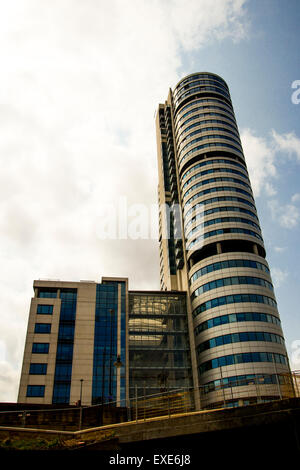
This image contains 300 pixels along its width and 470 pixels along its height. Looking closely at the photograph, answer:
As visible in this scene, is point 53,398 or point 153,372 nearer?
point 53,398

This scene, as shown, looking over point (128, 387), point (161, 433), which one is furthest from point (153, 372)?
point (161, 433)

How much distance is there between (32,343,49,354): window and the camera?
59406 mm

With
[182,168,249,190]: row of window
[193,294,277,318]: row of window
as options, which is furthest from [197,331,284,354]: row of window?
[182,168,249,190]: row of window

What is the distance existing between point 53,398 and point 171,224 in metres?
49.7

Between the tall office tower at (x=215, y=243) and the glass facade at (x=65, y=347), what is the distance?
73.8ft

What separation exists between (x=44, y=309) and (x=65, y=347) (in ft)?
26.2

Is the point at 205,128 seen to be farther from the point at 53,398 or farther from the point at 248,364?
the point at 53,398

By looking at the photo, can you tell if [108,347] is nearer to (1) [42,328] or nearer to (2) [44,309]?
(1) [42,328]

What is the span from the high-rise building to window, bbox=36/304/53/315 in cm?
17

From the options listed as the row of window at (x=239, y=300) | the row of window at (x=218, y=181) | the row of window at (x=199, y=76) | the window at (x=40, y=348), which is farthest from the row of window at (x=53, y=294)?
the row of window at (x=199, y=76)

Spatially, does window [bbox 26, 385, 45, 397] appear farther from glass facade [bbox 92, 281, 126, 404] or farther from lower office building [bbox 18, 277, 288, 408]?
glass facade [bbox 92, 281, 126, 404]

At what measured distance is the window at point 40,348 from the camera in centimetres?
5941
